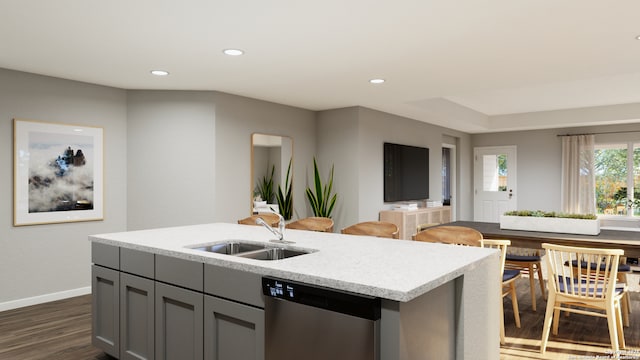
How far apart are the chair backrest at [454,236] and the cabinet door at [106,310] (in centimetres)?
197

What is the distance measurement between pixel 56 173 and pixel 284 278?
3.51 m

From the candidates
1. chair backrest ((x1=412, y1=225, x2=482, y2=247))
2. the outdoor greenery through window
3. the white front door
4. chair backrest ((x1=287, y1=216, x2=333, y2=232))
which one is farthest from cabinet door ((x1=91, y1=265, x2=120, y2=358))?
the outdoor greenery through window

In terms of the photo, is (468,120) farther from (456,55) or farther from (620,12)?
(620,12)

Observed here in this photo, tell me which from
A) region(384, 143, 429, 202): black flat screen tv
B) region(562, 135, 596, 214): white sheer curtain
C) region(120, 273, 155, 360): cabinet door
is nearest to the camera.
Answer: region(120, 273, 155, 360): cabinet door

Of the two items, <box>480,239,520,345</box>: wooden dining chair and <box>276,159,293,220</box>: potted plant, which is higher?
<box>276,159,293,220</box>: potted plant

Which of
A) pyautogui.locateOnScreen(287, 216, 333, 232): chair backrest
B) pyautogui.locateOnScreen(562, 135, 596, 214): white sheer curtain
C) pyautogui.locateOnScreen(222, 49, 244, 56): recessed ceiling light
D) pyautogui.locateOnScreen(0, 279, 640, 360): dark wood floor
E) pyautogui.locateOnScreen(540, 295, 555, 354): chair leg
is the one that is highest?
pyautogui.locateOnScreen(222, 49, 244, 56): recessed ceiling light

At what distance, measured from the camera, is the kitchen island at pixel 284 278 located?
62.2 inches

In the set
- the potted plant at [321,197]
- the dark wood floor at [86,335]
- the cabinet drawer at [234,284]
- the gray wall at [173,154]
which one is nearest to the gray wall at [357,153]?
the potted plant at [321,197]

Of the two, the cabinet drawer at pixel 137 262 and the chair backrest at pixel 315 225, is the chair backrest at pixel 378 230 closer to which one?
the chair backrest at pixel 315 225

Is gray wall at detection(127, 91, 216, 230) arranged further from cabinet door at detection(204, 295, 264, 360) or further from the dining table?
the dining table

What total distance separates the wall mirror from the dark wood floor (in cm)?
218

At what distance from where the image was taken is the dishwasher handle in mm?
1494

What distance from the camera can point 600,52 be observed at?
343 centimetres

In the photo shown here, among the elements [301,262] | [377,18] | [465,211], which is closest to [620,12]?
[377,18]
